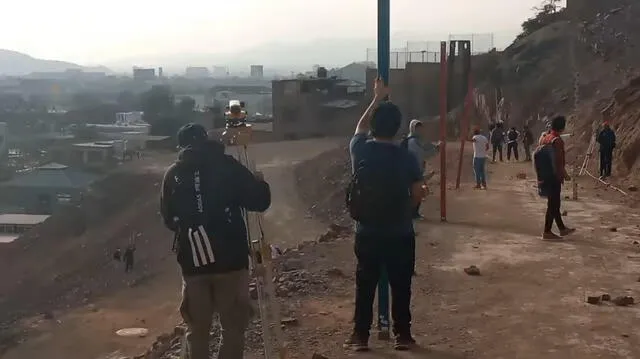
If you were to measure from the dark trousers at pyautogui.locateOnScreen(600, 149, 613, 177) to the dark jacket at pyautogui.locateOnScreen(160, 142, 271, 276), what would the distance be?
1453cm

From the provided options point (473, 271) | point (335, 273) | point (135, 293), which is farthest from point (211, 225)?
point (135, 293)

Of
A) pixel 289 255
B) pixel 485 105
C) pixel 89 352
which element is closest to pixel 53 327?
pixel 89 352

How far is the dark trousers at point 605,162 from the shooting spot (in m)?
18.4

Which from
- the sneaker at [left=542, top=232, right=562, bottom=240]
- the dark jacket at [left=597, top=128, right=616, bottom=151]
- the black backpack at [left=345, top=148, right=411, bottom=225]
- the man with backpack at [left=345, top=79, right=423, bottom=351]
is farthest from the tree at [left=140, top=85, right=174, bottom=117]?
the black backpack at [left=345, top=148, right=411, bottom=225]

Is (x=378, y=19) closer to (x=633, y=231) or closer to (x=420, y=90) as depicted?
(x=633, y=231)

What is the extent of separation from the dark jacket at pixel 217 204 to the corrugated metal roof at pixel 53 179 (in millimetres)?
48827

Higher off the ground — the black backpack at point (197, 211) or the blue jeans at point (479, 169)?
the black backpack at point (197, 211)

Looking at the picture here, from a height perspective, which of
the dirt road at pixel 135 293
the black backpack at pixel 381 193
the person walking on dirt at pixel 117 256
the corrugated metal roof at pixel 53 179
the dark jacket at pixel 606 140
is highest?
the black backpack at pixel 381 193

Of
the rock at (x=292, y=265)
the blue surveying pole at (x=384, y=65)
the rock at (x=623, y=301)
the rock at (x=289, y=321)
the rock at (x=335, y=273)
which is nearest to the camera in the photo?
the blue surveying pole at (x=384, y=65)

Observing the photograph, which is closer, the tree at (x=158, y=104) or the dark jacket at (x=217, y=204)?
the dark jacket at (x=217, y=204)

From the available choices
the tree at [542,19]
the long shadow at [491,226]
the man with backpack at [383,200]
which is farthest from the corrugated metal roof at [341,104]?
the man with backpack at [383,200]

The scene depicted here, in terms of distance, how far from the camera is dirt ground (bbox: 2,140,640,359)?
725 centimetres

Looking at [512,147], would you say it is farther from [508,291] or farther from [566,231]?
[508,291]

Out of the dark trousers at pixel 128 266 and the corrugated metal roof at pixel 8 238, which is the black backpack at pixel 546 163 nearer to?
the dark trousers at pixel 128 266
